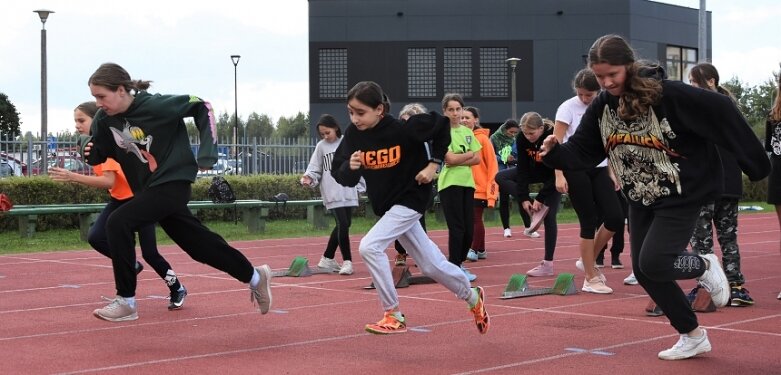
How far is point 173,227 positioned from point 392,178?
5.10 ft

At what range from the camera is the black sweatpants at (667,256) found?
20.4 feet

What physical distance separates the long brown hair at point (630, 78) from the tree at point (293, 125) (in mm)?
119319

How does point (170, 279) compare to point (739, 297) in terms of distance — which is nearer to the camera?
point (739, 297)

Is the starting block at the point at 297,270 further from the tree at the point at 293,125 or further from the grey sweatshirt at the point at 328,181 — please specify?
the tree at the point at 293,125

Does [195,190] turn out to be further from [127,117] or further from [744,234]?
[127,117]

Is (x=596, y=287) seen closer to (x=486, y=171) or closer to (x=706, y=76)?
(x=706, y=76)

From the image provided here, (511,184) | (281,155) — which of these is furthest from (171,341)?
(281,155)

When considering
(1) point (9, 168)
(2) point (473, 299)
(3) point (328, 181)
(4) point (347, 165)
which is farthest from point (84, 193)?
(2) point (473, 299)

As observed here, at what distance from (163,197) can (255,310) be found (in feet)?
4.67

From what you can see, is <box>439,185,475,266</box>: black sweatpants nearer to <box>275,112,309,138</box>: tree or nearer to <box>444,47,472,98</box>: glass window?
<box>444,47,472,98</box>: glass window

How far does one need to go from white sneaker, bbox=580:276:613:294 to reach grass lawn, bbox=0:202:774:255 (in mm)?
8613

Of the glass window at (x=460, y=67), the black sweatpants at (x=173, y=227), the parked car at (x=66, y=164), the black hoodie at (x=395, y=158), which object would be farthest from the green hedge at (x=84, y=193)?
the glass window at (x=460, y=67)

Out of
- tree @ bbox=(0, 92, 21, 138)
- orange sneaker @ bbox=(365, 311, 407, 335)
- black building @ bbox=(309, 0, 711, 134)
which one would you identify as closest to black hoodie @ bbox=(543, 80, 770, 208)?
orange sneaker @ bbox=(365, 311, 407, 335)

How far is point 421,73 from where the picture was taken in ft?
164
